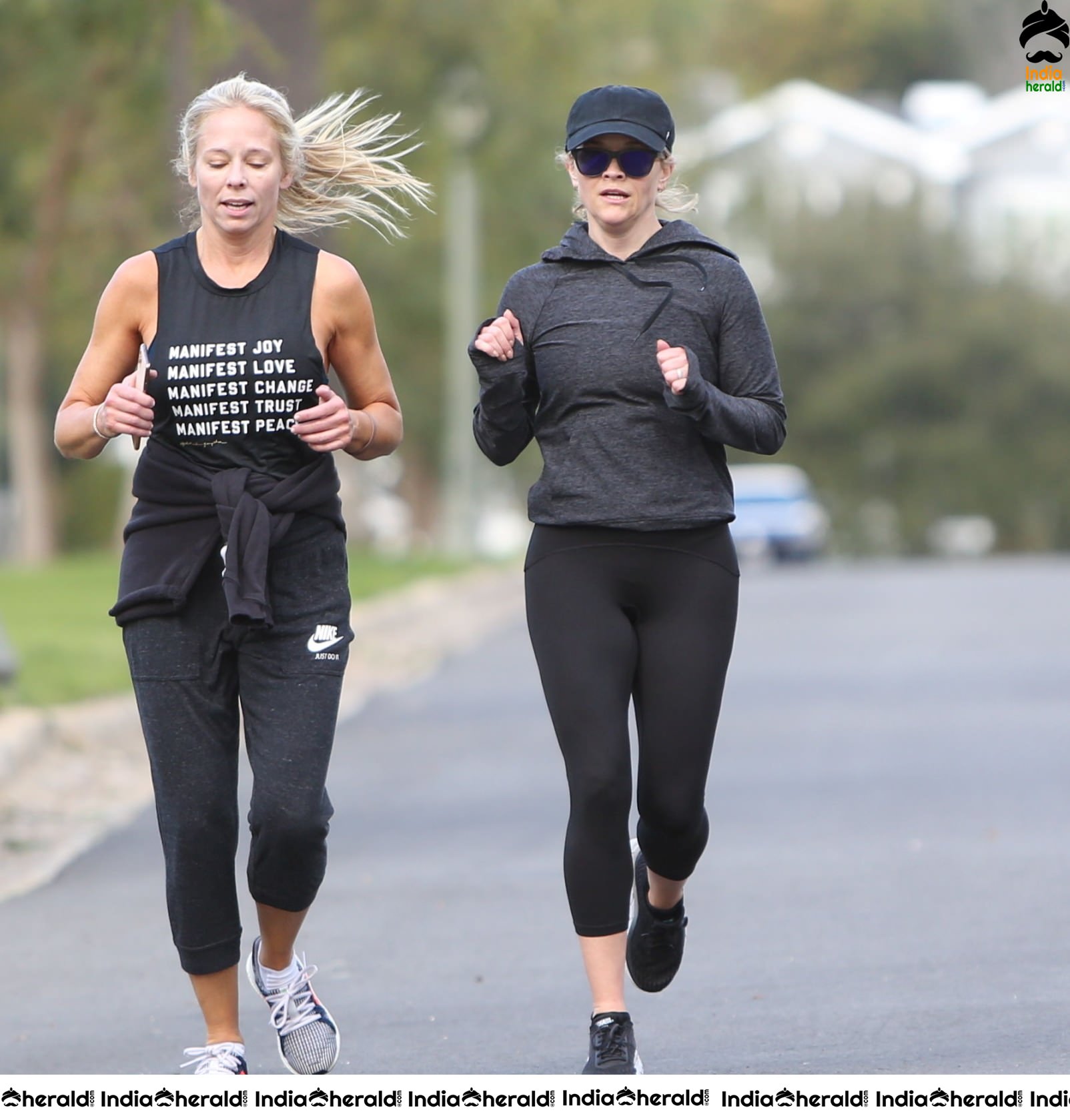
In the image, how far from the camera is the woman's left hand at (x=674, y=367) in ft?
16.1

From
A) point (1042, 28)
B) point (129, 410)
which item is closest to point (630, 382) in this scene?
point (129, 410)

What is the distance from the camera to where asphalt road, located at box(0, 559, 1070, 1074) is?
557 centimetres

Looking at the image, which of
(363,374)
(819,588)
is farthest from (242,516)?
(819,588)

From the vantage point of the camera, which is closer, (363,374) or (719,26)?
(363,374)

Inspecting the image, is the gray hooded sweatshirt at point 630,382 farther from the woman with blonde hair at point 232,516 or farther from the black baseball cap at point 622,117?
the woman with blonde hair at point 232,516

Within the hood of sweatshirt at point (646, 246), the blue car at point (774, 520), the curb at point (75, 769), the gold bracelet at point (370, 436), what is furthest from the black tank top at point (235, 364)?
the blue car at point (774, 520)

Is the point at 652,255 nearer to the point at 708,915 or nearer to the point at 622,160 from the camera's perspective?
the point at 622,160

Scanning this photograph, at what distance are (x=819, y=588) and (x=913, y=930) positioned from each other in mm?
18648

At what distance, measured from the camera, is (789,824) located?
9.20 metres

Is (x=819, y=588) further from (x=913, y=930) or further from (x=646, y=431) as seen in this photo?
(x=646, y=431)

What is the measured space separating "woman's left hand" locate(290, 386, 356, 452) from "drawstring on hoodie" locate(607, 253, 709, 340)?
2.20ft

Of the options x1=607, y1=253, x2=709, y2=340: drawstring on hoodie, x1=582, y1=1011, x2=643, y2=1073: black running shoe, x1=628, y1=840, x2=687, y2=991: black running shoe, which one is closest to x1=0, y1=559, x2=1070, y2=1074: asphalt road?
x1=628, y1=840, x2=687, y2=991: black running shoe

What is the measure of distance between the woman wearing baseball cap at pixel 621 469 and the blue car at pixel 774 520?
3227cm

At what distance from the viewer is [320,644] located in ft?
16.3
